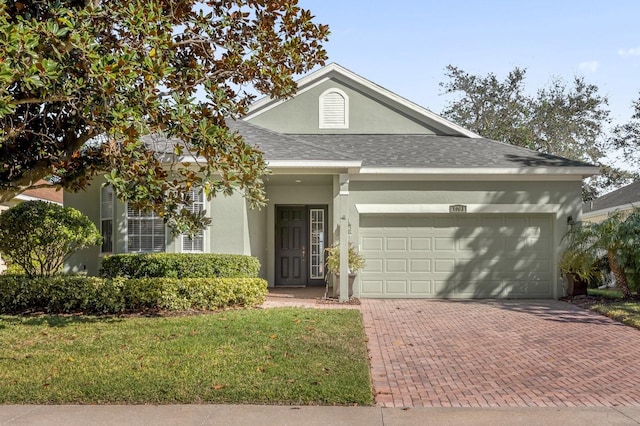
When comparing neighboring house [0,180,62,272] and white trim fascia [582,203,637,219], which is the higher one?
neighboring house [0,180,62,272]

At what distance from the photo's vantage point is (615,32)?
16609mm

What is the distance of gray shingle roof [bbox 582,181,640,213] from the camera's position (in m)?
23.5

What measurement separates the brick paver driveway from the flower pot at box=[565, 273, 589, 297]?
157 centimetres

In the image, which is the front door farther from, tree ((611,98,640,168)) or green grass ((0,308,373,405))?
tree ((611,98,640,168))

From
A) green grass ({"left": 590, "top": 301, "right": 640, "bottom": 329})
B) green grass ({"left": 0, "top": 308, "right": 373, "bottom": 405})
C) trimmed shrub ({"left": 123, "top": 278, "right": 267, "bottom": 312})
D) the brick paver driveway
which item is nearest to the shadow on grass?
green grass ({"left": 0, "top": 308, "right": 373, "bottom": 405})

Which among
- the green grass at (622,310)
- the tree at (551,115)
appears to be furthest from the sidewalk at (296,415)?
the tree at (551,115)

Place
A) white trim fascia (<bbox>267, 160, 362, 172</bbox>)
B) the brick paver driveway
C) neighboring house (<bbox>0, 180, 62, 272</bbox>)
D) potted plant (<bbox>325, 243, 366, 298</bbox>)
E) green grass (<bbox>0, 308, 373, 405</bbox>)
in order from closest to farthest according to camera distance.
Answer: green grass (<bbox>0, 308, 373, 405</bbox>) → the brick paver driveway → white trim fascia (<bbox>267, 160, 362, 172</bbox>) → potted plant (<bbox>325, 243, 366, 298</bbox>) → neighboring house (<bbox>0, 180, 62, 272</bbox>)

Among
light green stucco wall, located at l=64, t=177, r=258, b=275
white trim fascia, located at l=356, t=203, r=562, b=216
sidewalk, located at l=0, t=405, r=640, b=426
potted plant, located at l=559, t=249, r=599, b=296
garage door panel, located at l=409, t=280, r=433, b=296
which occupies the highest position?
white trim fascia, located at l=356, t=203, r=562, b=216

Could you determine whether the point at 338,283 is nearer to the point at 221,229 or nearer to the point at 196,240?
the point at 221,229

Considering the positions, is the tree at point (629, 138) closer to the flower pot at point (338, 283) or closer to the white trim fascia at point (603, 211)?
the white trim fascia at point (603, 211)

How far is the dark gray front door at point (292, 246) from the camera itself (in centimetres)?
1720

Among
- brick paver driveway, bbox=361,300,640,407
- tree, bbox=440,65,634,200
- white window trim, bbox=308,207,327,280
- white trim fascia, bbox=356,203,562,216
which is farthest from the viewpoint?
tree, bbox=440,65,634,200

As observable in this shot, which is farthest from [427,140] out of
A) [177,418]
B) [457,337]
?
[177,418]

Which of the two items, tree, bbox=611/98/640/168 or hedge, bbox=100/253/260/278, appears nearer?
hedge, bbox=100/253/260/278
